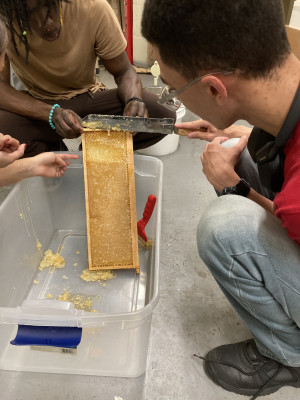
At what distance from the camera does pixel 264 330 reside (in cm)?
89

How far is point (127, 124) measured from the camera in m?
1.18

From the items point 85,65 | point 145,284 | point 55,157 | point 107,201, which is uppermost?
point 85,65

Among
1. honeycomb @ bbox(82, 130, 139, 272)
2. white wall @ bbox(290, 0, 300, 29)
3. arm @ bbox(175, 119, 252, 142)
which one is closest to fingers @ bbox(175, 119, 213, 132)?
arm @ bbox(175, 119, 252, 142)

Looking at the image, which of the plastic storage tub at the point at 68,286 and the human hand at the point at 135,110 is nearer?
the plastic storage tub at the point at 68,286

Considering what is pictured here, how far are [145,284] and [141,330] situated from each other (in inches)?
15.3

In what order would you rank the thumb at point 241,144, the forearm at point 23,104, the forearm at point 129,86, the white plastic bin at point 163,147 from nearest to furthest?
the thumb at point 241,144
the forearm at point 23,104
the forearm at point 129,86
the white plastic bin at point 163,147

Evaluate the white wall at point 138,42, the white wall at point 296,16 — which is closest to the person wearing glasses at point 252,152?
the white wall at point 296,16

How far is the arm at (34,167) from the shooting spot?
1.17 meters

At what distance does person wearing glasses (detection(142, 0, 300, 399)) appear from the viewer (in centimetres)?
61

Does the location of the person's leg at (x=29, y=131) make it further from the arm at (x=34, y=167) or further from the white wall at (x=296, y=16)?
the white wall at (x=296, y=16)

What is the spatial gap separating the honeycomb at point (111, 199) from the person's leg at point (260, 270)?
0.44 metres

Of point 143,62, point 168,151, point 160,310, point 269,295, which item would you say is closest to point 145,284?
point 160,310

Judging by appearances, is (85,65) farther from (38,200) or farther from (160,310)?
(160,310)

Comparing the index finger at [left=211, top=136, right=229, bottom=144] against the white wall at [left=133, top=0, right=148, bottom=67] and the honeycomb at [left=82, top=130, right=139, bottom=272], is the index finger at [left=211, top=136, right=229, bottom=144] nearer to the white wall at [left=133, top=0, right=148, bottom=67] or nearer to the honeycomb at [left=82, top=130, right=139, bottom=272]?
the honeycomb at [left=82, top=130, right=139, bottom=272]
